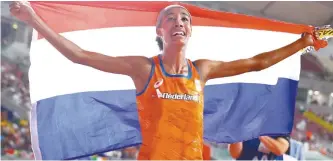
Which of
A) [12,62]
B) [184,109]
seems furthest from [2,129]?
[184,109]

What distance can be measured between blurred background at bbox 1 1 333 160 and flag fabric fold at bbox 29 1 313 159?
2.02 meters

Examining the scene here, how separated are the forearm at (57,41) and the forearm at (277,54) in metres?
1.23

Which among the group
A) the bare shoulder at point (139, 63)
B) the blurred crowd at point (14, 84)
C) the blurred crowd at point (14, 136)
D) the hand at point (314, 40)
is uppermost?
the hand at point (314, 40)

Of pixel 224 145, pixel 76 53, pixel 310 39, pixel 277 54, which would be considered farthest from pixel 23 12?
pixel 224 145

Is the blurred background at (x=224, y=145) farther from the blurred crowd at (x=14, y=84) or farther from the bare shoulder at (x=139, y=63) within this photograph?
the bare shoulder at (x=139, y=63)

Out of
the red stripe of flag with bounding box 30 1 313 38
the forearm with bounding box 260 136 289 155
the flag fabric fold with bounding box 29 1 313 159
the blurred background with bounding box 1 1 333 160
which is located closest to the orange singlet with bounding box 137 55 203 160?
the flag fabric fold with bounding box 29 1 313 159

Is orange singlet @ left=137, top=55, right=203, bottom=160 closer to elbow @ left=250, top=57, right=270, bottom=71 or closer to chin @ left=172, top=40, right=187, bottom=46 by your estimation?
chin @ left=172, top=40, right=187, bottom=46

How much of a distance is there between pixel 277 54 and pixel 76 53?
1380mm

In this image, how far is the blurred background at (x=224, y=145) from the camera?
732cm

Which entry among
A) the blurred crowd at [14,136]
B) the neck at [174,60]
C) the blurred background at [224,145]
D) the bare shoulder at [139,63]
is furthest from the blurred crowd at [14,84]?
the neck at [174,60]

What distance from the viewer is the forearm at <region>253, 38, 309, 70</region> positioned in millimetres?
3230

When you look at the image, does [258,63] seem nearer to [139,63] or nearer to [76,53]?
[139,63]

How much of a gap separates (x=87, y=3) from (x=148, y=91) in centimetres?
80

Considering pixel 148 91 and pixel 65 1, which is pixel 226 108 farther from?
pixel 65 1
